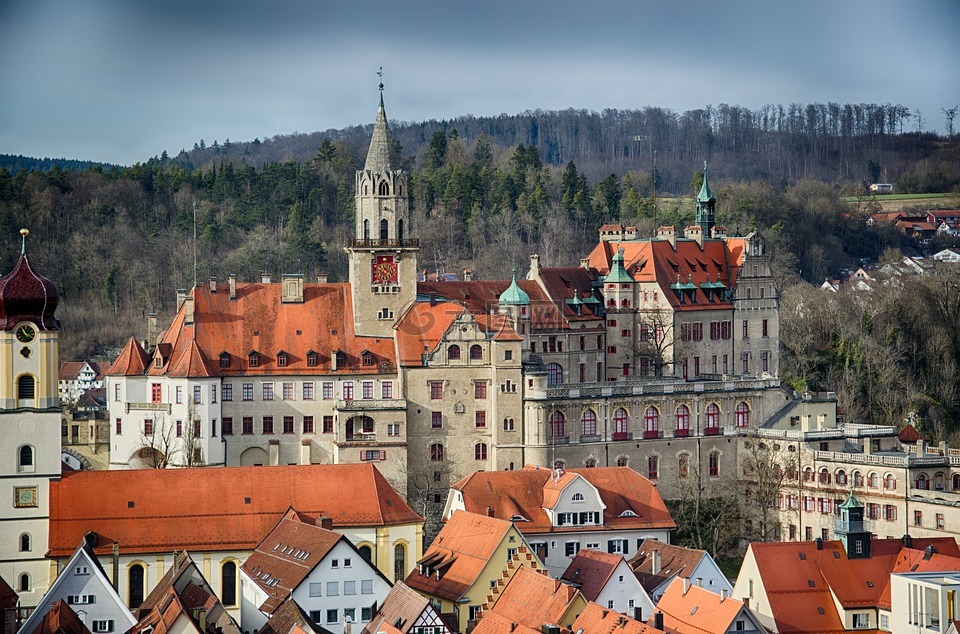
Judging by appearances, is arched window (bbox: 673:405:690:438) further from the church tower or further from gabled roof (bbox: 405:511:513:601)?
gabled roof (bbox: 405:511:513:601)

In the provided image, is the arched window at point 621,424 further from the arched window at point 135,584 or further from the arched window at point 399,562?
the arched window at point 135,584

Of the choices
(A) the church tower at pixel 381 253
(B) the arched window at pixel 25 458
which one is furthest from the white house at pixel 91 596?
(A) the church tower at pixel 381 253

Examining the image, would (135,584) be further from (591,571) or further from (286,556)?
(591,571)

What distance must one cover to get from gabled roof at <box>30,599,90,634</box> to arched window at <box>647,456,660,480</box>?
123ft

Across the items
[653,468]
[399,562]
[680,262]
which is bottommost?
[399,562]

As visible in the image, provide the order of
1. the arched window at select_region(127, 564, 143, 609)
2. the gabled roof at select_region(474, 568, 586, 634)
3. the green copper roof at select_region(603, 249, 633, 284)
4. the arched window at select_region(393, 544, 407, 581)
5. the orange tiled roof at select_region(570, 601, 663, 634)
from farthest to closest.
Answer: the green copper roof at select_region(603, 249, 633, 284) < the arched window at select_region(393, 544, 407, 581) < the arched window at select_region(127, 564, 143, 609) < the gabled roof at select_region(474, 568, 586, 634) < the orange tiled roof at select_region(570, 601, 663, 634)

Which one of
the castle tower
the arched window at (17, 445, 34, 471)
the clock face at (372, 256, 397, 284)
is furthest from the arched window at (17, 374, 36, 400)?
the castle tower

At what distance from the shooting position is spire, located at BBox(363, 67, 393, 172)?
339 ft

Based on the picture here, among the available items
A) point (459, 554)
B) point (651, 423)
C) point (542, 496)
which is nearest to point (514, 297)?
point (651, 423)

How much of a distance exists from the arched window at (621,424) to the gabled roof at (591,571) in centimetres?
1832

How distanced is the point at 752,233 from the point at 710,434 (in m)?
17.3

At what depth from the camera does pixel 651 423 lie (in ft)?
332

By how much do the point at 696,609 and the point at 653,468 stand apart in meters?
28.6

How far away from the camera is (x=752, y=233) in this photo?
4530 inches
